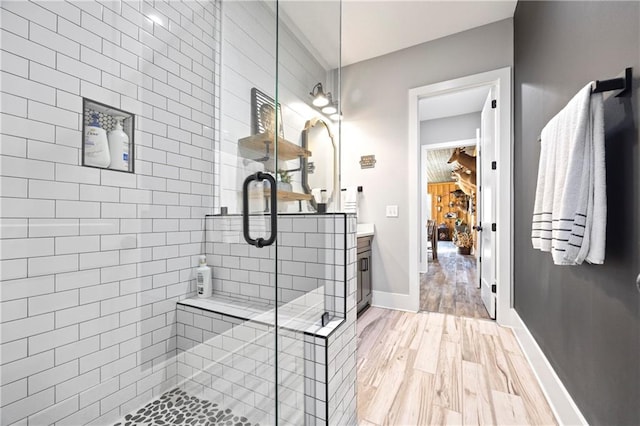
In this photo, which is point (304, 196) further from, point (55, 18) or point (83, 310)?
point (55, 18)

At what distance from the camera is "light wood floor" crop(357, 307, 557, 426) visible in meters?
1.32

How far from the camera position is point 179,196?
5.09 feet

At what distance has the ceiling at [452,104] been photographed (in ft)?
11.2

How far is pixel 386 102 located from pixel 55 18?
2.58 meters

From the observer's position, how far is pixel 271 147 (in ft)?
3.96

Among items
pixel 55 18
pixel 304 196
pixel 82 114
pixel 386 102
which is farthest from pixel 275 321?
pixel 386 102

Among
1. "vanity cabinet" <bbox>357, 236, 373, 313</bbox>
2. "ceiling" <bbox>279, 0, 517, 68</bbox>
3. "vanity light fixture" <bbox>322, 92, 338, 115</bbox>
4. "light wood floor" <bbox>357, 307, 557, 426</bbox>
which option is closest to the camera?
"light wood floor" <bbox>357, 307, 557, 426</bbox>

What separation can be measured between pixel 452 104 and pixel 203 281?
3863 mm

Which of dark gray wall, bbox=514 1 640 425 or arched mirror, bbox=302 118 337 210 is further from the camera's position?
arched mirror, bbox=302 118 337 210

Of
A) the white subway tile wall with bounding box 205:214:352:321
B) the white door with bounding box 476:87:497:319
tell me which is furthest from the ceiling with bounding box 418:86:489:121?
the white subway tile wall with bounding box 205:214:352:321

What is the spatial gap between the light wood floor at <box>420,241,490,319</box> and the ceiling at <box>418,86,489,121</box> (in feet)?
7.53

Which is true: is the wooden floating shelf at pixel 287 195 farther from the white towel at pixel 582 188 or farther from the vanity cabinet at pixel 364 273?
the vanity cabinet at pixel 364 273

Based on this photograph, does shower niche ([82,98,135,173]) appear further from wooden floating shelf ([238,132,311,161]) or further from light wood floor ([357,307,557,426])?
light wood floor ([357,307,557,426])

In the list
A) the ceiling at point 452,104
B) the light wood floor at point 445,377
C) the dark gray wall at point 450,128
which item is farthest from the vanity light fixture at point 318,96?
the dark gray wall at point 450,128
